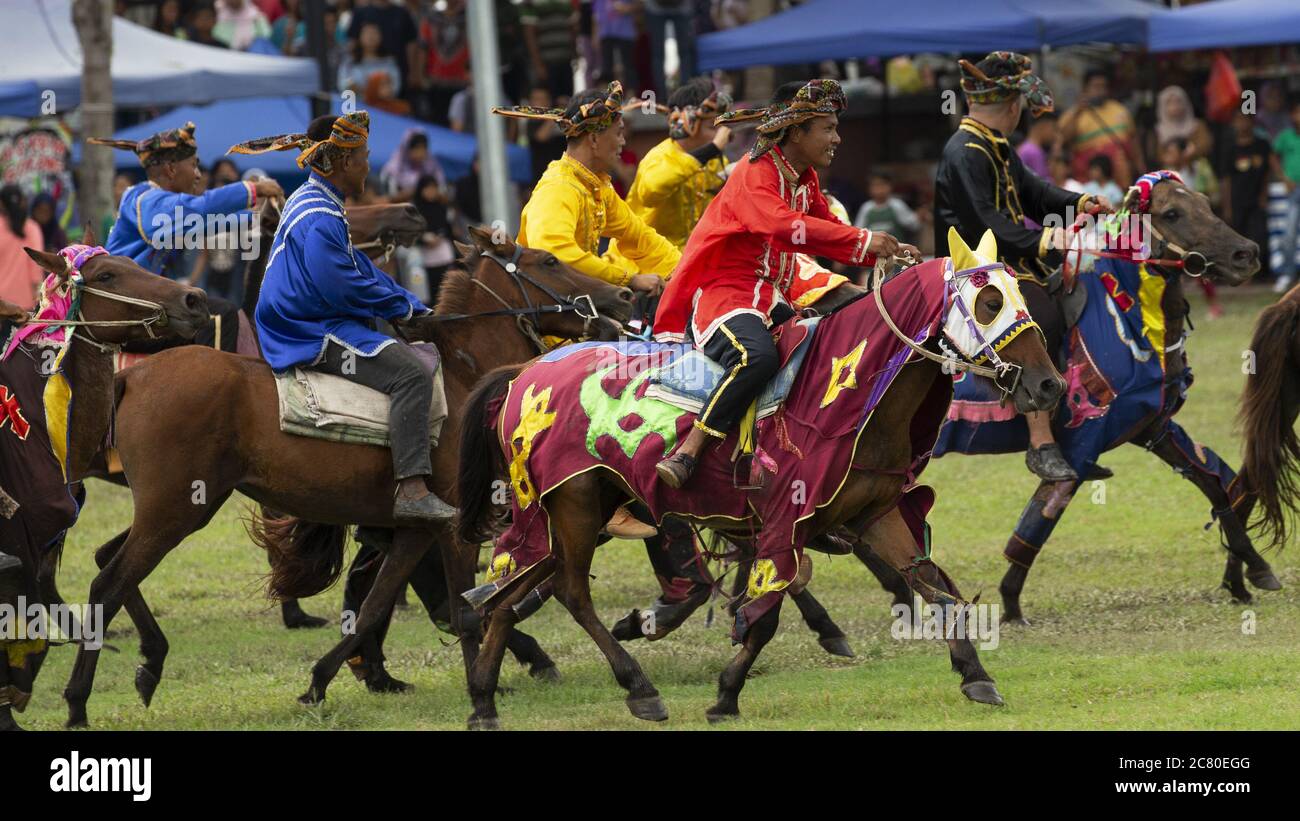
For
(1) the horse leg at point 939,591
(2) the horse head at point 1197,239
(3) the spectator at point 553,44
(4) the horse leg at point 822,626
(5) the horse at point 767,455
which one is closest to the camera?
(5) the horse at point 767,455

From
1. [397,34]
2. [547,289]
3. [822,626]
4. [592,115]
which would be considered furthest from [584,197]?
[397,34]

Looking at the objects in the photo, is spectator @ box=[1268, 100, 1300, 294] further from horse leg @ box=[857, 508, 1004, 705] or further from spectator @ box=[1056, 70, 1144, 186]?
horse leg @ box=[857, 508, 1004, 705]

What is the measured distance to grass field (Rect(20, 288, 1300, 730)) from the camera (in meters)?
8.25

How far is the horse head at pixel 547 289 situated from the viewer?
988 centimetres

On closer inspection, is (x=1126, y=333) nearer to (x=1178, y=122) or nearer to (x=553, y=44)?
(x=1178, y=122)

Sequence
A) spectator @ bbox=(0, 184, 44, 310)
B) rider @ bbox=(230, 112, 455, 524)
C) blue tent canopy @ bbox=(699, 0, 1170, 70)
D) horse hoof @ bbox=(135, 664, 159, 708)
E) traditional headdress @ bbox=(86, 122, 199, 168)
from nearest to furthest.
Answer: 1. rider @ bbox=(230, 112, 455, 524)
2. horse hoof @ bbox=(135, 664, 159, 708)
3. traditional headdress @ bbox=(86, 122, 199, 168)
4. spectator @ bbox=(0, 184, 44, 310)
5. blue tent canopy @ bbox=(699, 0, 1170, 70)

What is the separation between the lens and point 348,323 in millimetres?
8992

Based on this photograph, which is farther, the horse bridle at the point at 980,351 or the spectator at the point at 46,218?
the spectator at the point at 46,218

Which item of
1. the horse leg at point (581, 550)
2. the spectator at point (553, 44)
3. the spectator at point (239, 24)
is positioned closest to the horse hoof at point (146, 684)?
the horse leg at point (581, 550)

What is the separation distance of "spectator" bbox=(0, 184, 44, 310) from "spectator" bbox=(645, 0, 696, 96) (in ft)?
23.6

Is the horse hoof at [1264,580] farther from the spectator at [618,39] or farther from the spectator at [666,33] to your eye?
the spectator at [618,39]

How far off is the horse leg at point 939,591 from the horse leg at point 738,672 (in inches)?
21.5

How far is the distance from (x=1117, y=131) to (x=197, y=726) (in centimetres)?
1570

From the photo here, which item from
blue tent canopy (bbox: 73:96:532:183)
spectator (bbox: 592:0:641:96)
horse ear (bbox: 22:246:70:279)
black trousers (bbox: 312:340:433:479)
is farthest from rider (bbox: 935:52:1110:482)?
blue tent canopy (bbox: 73:96:532:183)
